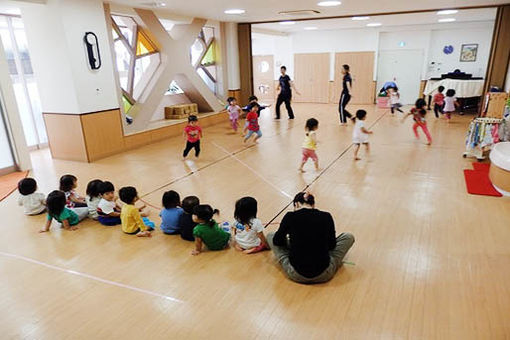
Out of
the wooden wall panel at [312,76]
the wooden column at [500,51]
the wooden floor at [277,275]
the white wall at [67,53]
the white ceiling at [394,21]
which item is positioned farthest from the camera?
the wooden wall panel at [312,76]

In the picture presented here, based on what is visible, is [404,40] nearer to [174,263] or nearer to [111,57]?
[111,57]

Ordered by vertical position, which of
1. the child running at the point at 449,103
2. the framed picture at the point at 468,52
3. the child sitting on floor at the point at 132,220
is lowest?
the child sitting on floor at the point at 132,220

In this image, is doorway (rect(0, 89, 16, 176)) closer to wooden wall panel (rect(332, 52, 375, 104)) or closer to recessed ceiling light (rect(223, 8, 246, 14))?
recessed ceiling light (rect(223, 8, 246, 14))

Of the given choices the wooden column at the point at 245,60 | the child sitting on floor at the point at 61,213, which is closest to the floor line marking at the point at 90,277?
the child sitting on floor at the point at 61,213

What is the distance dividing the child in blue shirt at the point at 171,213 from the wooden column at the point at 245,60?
25.7 feet

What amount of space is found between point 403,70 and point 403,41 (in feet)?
3.26

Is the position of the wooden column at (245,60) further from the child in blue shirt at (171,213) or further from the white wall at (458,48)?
the child in blue shirt at (171,213)

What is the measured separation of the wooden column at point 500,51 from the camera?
782 centimetres

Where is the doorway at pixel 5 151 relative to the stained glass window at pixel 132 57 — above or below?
below

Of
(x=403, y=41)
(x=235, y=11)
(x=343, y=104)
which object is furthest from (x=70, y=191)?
(x=403, y=41)

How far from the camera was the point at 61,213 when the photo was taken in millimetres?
3641

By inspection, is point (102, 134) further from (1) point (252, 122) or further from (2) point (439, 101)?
(2) point (439, 101)

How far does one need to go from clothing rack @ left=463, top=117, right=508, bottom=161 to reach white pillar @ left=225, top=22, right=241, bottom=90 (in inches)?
264

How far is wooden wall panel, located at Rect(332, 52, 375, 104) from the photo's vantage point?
42.9 feet
